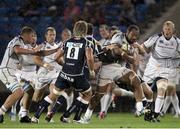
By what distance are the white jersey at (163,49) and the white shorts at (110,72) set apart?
731 mm

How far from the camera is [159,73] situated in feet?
56.9

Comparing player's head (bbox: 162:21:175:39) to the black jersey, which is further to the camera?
player's head (bbox: 162:21:175:39)

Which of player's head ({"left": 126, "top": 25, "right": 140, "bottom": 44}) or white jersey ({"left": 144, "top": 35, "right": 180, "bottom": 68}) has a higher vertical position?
player's head ({"left": 126, "top": 25, "right": 140, "bottom": 44})

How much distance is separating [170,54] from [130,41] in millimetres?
1032

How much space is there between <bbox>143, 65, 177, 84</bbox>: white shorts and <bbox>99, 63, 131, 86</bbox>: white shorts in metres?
0.64

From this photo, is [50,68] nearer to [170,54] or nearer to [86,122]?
[86,122]

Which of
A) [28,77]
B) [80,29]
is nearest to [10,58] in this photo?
[28,77]

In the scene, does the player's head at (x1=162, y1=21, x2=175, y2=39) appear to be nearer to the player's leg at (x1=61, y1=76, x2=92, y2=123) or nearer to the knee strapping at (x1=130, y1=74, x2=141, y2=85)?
the knee strapping at (x1=130, y1=74, x2=141, y2=85)

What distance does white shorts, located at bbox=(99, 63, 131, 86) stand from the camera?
17219 millimetres

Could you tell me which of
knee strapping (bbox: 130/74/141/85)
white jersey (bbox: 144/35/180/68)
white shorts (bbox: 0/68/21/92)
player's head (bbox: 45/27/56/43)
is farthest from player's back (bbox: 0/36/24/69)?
white jersey (bbox: 144/35/180/68)

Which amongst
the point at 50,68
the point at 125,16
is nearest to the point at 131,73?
the point at 50,68

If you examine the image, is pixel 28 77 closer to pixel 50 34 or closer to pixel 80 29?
pixel 50 34

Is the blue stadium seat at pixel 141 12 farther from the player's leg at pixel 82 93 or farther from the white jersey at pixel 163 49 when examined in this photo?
the player's leg at pixel 82 93

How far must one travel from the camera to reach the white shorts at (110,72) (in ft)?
56.5
